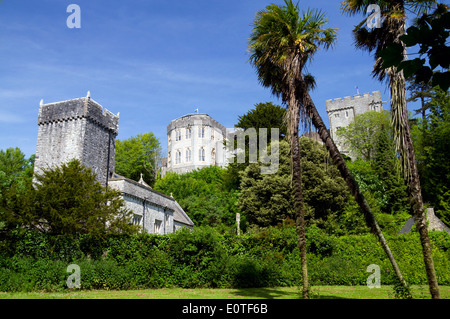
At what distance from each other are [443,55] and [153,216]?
29.0m

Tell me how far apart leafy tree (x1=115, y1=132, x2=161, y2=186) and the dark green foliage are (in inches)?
1805

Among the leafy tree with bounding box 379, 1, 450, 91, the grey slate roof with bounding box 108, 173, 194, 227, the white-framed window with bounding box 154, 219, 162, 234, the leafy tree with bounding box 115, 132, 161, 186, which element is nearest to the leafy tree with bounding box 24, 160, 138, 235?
the grey slate roof with bounding box 108, 173, 194, 227

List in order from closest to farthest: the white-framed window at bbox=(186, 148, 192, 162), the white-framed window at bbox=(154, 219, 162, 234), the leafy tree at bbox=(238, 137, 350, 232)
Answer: the leafy tree at bbox=(238, 137, 350, 232) < the white-framed window at bbox=(154, 219, 162, 234) < the white-framed window at bbox=(186, 148, 192, 162)

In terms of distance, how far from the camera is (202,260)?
1809 cm

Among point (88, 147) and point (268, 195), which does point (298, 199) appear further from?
point (88, 147)

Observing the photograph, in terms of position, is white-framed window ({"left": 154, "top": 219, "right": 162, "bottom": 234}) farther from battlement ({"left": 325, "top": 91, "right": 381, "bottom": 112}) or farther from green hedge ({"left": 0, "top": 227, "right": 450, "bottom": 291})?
battlement ({"left": 325, "top": 91, "right": 381, "bottom": 112})

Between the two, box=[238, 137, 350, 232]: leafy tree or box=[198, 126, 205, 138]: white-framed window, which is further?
box=[198, 126, 205, 138]: white-framed window

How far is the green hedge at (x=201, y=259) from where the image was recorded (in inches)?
651

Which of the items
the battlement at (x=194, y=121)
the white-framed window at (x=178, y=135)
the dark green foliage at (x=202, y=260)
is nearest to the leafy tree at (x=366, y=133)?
the battlement at (x=194, y=121)

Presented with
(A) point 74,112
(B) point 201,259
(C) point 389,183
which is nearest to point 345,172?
(B) point 201,259

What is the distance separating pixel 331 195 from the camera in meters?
30.2

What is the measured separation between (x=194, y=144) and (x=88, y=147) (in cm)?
4546

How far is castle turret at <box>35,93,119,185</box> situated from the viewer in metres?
28.4
